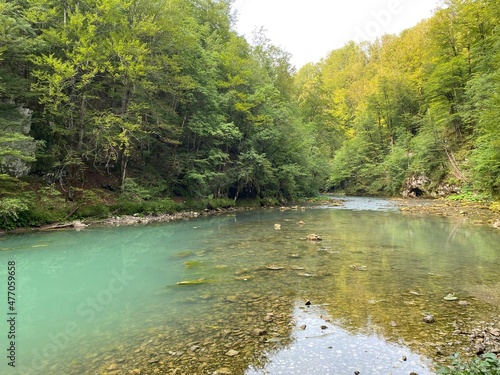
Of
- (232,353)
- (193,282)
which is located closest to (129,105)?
(193,282)

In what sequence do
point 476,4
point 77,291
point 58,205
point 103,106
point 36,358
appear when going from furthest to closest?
point 476,4 < point 103,106 < point 58,205 < point 77,291 < point 36,358

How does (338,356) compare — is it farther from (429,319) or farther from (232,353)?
(429,319)

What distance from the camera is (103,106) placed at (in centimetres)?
2048

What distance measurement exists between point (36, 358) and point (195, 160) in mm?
18515

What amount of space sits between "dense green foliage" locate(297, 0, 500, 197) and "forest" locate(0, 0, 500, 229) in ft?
0.68

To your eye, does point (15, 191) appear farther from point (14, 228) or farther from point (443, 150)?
point (443, 150)

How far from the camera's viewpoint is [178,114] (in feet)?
76.9

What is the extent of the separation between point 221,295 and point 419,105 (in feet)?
151

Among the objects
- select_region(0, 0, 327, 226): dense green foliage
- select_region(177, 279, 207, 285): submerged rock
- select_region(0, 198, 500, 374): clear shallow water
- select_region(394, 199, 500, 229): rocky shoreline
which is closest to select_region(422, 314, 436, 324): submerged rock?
select_region(0, 198, 500, 374): clear shallow water

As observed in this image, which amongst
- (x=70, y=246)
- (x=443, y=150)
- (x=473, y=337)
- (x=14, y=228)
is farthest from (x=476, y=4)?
(x=14, y=228)

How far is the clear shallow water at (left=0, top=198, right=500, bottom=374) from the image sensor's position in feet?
14.0

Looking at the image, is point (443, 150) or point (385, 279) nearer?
point (385, 279)

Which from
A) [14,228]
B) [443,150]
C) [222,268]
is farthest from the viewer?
[443,150]

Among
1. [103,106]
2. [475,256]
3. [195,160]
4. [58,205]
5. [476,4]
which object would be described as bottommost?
[475,256]
